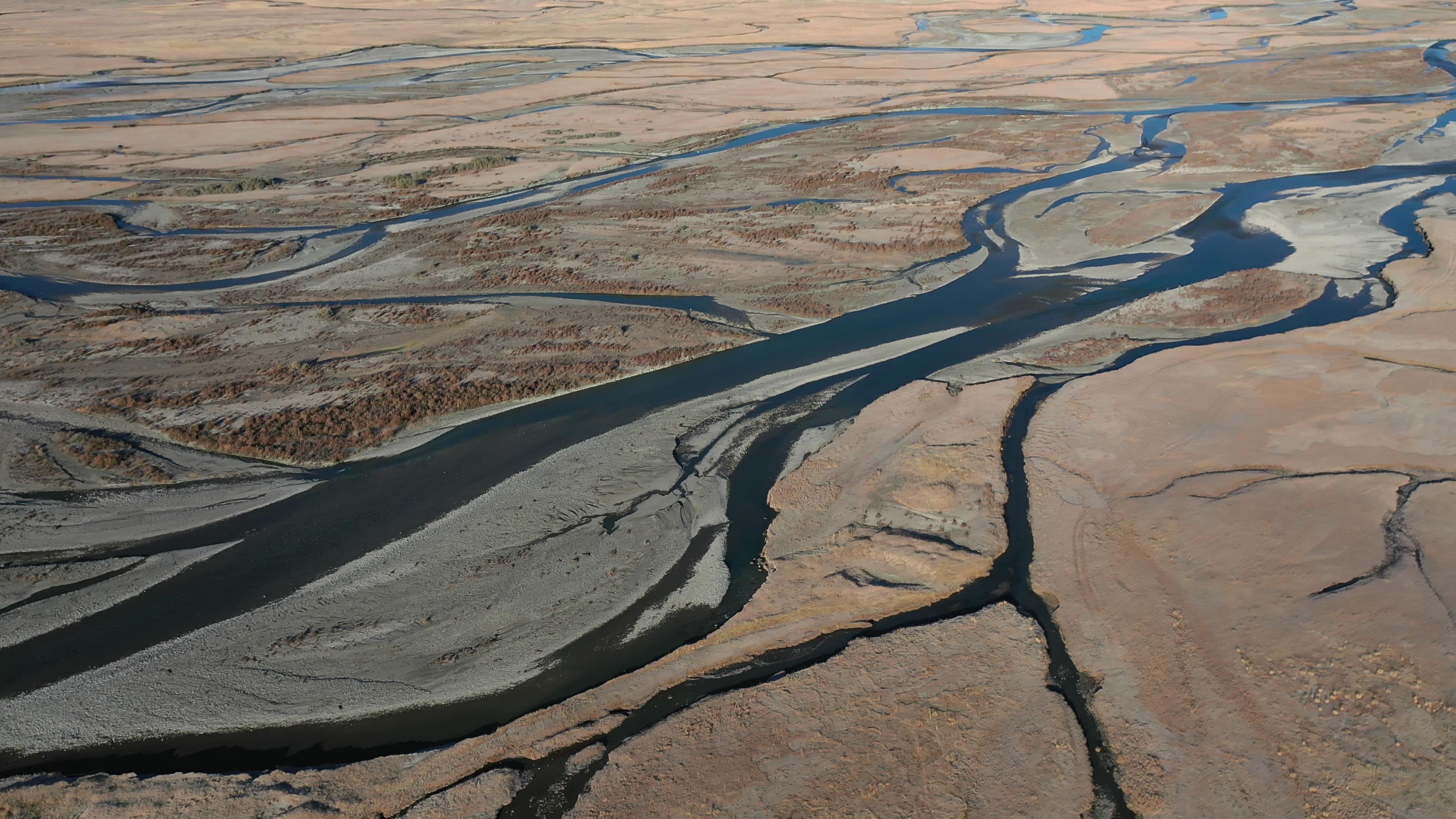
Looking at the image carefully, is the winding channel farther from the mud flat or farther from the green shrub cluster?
the green shrub cluster

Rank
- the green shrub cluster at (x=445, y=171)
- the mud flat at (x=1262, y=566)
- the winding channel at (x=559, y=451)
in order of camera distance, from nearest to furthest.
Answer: the mud flat at (x=1262, y=566), the winding channel at (x=559, y=451), the green shrub cluster at (x=445, y=171)

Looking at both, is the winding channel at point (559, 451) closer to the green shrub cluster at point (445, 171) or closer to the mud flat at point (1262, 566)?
the mud flat at point (1262, 566)

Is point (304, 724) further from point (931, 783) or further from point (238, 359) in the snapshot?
point (238, 359)

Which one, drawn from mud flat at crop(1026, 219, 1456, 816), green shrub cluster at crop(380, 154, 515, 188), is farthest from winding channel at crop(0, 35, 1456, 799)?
green shrub cluster at crop(380, 154, 515, 188)

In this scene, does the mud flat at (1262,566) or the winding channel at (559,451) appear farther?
the winding channel at (559,451)

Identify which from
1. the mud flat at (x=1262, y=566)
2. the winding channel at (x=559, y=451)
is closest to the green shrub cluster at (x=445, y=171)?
the winding channel at (x=559, y=451)

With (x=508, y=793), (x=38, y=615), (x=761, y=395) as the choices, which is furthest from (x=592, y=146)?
(x=508, y=793)

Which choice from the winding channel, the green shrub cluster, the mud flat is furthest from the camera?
the green shrub cluster

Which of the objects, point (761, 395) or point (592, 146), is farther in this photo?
point (592, 146)
